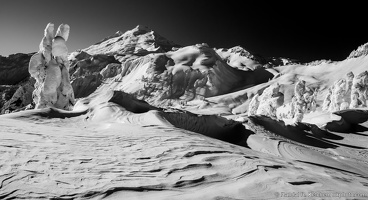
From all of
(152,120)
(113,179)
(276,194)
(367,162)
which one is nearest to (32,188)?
(113,179)

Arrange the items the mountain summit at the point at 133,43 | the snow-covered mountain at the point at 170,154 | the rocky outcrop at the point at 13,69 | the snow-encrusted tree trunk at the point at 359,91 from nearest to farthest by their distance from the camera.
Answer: the snow-covered mountain at the point at 170,154, the snow-encrusted tree trunk at the point at 359,91, the rocky outcrop at the point at 13,69, the mountain summit at the point at 133,43

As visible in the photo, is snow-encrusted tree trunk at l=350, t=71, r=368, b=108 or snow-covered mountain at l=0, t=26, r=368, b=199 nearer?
snow-covered mountain at l=0, t=26, r=368, b=199

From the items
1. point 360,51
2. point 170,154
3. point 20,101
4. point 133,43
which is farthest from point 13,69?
point 360,51

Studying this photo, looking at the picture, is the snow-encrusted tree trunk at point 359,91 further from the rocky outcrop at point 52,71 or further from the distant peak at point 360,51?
the distant peak at point 360,51

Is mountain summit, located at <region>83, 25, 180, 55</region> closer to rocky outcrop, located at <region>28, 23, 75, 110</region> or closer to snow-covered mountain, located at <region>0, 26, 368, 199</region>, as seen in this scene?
rocky outcrop, located at <region>28, 23, 75, 110</region>

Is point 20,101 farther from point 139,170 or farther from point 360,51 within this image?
point 360,51

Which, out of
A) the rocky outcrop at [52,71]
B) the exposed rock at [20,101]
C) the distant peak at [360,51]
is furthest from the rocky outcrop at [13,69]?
the distant peak at [360,51]

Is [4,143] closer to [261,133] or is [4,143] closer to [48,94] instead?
[261,133]

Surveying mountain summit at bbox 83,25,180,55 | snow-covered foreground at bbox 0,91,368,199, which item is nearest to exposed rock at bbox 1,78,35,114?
snow-covered foreground at bbox 0,91,368,199

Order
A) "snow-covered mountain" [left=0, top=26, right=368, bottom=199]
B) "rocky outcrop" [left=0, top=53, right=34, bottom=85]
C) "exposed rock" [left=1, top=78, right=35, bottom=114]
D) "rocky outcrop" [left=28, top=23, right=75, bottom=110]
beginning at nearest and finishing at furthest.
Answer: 1. "snow-covered mountain" [left=0, top=26, right=368, bottom=199]
2. "rocky outcrop" [left=28, top=23, right=75, bottom=110]
3. "exposed rock" [left=1, top=78, right=35, bottom=114]
4. "rocky outcrop" [left=0, top=53, right=34, bottom=85]
